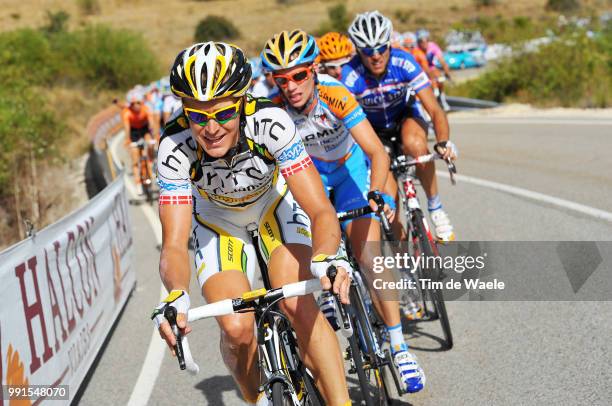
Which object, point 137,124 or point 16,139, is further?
point 16,139

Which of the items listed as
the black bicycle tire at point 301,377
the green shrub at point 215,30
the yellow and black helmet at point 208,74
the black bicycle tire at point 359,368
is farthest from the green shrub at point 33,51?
the black bicycle tire at point 301,377

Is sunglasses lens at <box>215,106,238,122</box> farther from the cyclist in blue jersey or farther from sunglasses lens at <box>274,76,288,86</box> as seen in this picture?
the cyclist in blue jersey

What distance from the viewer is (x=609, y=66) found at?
23.9m

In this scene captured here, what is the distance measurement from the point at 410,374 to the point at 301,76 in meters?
2.06

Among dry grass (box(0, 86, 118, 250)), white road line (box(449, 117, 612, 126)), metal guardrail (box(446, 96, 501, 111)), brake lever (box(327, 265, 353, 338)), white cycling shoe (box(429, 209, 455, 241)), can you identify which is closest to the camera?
brake lever (box(327, 265, 353, 338))

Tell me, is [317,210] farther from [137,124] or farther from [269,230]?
[137,124]

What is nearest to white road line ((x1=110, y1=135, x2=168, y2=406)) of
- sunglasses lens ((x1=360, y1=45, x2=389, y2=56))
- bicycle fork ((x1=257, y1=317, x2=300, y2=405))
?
bicycle fork ((x1=257, y1=317, x2=300, y2=405))

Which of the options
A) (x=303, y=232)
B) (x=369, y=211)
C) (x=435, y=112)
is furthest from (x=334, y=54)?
(x=303, y=232)

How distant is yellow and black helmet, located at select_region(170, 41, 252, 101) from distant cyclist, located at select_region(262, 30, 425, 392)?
4.17 feet

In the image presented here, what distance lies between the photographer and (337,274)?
3.71 m

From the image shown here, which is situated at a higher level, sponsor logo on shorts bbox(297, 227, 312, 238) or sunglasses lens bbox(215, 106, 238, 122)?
sunglasses lens bbox(215, 106, 238, 122)

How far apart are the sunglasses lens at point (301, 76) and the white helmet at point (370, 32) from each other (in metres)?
1.36

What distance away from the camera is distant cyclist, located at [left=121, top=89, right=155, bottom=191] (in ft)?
56.2

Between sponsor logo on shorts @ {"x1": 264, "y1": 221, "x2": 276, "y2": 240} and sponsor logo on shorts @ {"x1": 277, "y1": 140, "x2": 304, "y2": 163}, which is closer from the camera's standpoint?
sponsor logo on shorts @ {"x1": 277, "y1": 140, "x2": 304, "y2": 163}
